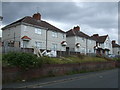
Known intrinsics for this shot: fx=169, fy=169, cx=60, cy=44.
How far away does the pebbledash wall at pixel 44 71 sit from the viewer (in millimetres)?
13812

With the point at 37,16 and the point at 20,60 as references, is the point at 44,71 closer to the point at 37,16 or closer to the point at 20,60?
the point at 20,60

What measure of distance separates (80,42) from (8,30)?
20.8m

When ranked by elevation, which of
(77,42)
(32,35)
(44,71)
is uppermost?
(32,35)

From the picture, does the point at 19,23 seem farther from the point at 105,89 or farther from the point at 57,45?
the point at 105,89

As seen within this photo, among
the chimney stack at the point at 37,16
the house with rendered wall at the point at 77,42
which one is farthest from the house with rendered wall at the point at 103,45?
the chimney stack at the point at 37,16

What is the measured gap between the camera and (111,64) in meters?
34.6

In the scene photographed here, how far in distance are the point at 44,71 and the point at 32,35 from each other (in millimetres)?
16255

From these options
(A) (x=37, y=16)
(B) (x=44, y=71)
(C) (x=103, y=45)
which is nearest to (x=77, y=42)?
(A) (x=37, y=16)

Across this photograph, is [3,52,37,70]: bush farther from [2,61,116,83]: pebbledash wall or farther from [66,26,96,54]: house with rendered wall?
[66,26,96,54]: house with rendered wall

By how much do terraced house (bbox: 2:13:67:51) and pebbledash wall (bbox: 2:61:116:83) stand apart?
1160cm

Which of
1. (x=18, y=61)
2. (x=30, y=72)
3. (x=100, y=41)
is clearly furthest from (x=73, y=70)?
(x=100, y=41)

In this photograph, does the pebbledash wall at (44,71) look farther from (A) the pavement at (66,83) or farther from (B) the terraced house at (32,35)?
(B) the terraced house at (32,35)

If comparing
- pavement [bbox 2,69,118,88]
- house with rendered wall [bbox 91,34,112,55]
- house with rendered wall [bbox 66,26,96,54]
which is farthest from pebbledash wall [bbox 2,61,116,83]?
house with rendered wall [bbox 91,34,112,55]

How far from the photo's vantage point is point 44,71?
1761 centimetres
